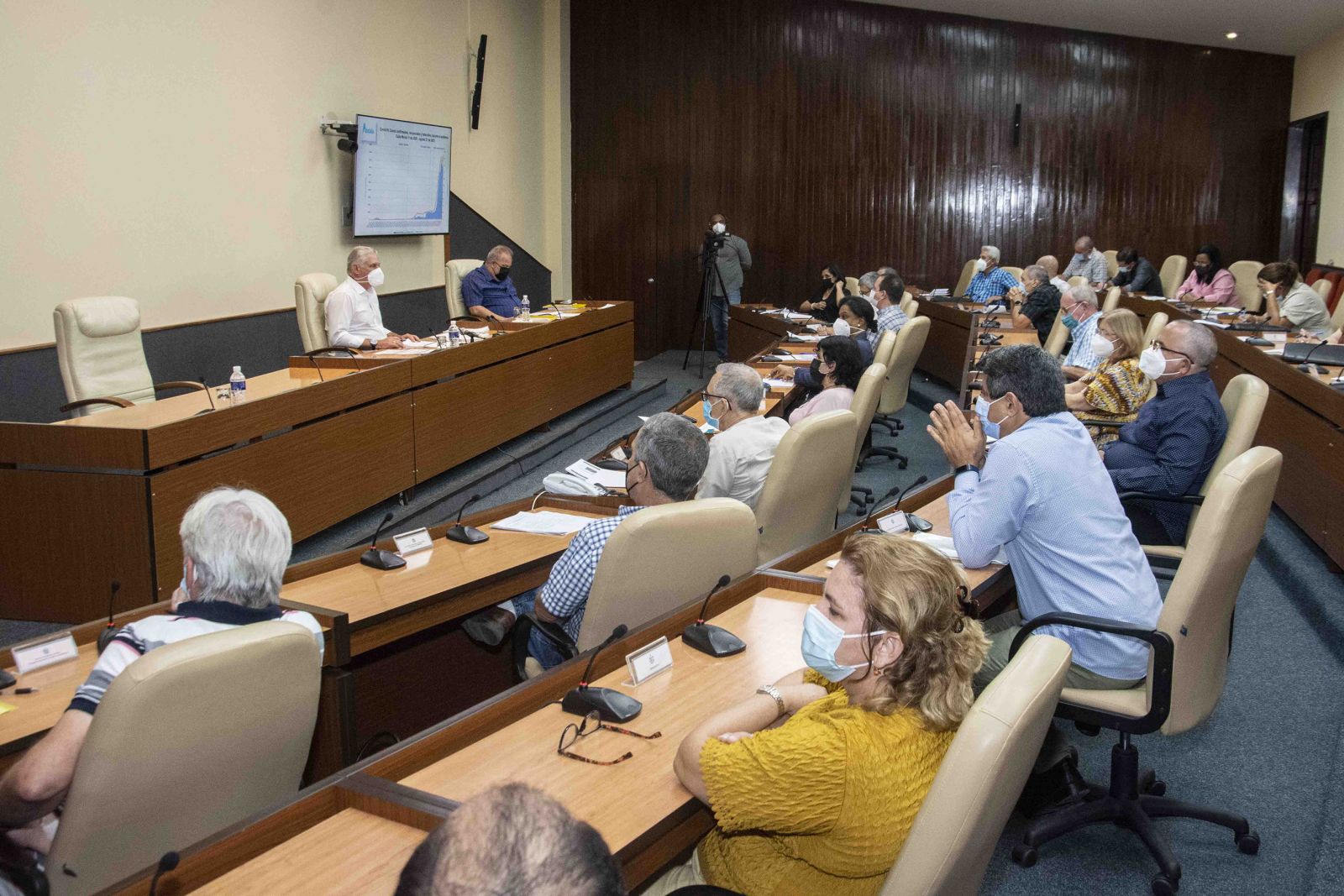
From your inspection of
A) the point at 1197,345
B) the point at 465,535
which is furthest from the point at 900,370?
the point at 465,535

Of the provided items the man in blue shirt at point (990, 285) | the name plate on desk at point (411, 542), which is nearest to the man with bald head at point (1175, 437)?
the name plate on desk at point (411, 542)

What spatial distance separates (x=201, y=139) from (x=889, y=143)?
807 cm

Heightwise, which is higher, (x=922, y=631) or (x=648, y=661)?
(x=922, y=631)

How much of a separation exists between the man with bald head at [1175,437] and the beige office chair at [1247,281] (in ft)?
22.0

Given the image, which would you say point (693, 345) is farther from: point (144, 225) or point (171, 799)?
point (171, 799)

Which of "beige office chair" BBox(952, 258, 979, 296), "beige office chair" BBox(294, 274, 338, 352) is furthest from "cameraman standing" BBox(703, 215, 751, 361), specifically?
"beige office chair" BBox(294, 274, 338, 352)

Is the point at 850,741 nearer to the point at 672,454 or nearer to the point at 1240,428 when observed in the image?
the point at 672,454

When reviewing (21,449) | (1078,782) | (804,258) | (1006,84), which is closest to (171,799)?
(1078,782)

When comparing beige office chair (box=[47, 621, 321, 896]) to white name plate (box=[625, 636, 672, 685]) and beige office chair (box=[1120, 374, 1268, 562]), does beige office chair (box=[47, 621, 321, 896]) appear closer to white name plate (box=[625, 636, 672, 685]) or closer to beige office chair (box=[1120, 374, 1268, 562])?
white name plate (box=[625, 636, 672, 685])

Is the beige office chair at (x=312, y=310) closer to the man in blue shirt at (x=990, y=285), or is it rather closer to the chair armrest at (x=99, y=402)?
the chair armrest at (x=99, y=402)

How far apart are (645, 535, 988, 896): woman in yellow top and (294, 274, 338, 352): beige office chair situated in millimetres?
5088

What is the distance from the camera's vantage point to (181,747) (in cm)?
169

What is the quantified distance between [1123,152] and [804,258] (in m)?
3.92

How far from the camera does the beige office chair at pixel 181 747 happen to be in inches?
63.7
